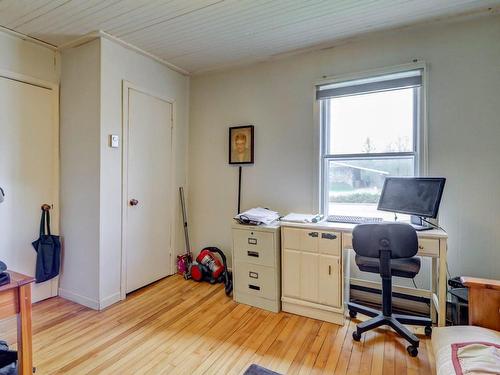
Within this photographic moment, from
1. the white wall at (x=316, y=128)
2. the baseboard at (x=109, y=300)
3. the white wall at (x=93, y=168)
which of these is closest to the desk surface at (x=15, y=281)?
the white wall at (x=93, y=168)

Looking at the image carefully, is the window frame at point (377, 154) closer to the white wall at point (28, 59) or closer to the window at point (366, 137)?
the window at point (366, 137)

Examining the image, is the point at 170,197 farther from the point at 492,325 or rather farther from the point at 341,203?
the point at 492,325

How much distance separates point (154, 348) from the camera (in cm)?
190

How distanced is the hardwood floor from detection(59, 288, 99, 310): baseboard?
5cm

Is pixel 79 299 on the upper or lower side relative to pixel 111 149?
lower

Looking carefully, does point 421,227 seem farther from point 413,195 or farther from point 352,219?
point 352,219

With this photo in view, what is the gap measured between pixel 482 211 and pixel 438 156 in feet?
1.79

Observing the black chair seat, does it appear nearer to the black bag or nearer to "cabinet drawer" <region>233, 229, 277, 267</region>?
"cabinet drawer" <region>233, 229, 277, 267</region>

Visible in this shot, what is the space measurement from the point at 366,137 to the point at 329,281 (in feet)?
4.64

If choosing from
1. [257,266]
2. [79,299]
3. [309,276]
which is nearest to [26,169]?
[79,299]

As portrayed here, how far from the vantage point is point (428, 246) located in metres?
1.95

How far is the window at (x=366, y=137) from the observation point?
2.41 metres

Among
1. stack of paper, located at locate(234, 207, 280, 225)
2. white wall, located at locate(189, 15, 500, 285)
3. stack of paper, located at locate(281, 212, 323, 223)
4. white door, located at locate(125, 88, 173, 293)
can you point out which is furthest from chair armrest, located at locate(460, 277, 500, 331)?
white door, located at locate(125, 88, 173, 293)

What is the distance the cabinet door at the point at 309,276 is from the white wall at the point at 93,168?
1791 mm
